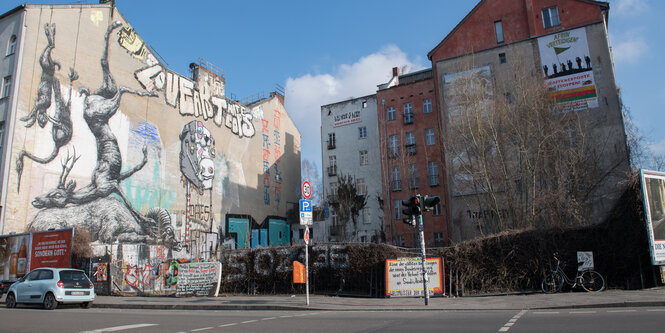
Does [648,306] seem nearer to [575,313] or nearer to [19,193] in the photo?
[575,313]

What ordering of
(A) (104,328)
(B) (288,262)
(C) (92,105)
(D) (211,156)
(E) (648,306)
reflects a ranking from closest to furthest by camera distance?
(A) (104,328)
(E) (648,306)
(B) (288,262)
(C) (92,105)
(D) (211,156)

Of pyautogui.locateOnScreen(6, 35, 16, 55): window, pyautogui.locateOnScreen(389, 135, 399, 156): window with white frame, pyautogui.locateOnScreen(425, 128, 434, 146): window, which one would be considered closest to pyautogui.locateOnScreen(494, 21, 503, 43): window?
pyautogui.locateOnScreen(425, 128, 434, 146): window

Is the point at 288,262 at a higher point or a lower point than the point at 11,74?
lower

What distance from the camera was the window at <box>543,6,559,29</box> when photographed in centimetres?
3692

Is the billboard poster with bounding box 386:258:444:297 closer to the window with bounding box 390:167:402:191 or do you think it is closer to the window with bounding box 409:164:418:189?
the window with bounding box 409:164:418:189

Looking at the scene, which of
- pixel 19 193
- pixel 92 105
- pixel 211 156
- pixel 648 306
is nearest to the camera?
pixel 648 306

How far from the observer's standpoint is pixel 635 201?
1612 centimetres

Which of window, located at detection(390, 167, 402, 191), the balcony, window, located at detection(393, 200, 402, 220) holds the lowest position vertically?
window, located at detection(393, 200, 402, 220)

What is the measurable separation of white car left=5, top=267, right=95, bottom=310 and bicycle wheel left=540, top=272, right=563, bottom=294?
52.6 ft

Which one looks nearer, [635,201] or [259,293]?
[635,201]

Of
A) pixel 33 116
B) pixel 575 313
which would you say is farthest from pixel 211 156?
pixel 575 313

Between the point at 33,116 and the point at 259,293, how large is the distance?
2212 centimetres

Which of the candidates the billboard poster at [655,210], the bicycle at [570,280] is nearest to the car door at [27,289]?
the bicycle at [570,280]

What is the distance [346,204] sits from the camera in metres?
45.8
